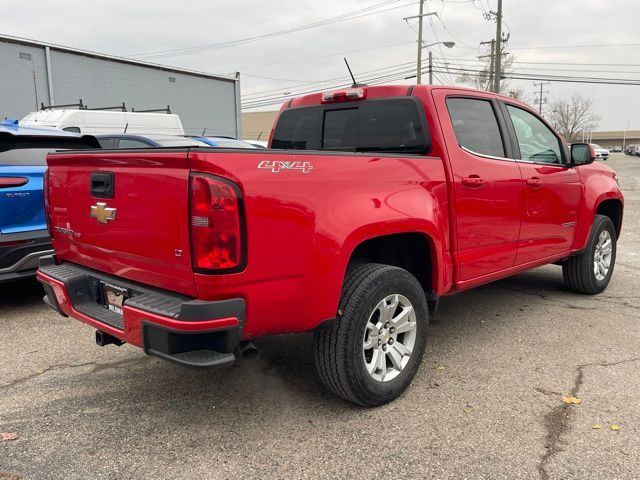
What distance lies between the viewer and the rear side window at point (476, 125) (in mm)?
3844

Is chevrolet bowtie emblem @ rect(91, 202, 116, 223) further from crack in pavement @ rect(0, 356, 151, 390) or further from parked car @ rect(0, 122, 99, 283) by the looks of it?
parked car @ rect(0, 122, 99, 283)

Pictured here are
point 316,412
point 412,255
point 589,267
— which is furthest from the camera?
point 589,267

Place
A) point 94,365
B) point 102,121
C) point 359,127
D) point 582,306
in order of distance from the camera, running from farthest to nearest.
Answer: point 102,121 < point 582,306 < point 359,127 < point 94,365

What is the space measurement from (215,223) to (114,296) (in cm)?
96

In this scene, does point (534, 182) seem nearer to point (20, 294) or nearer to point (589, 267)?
point (589, 267)

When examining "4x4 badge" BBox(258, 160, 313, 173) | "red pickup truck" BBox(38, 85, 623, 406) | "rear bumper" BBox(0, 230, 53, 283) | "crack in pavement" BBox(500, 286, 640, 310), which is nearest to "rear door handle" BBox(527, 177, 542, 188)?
"red pickup truck" BBox(38, 85, 623, 406)

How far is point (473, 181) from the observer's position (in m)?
3.73

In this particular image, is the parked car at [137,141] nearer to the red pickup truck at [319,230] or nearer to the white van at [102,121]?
the red pickup truck at [319,230]

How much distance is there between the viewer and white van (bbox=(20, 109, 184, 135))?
12.2 metres

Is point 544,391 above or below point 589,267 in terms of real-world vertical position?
below

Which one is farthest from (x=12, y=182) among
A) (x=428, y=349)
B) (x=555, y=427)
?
(x=555, y=427)

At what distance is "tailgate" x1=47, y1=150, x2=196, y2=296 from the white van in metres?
9.23

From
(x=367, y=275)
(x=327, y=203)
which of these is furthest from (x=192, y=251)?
(x=367, y=275)

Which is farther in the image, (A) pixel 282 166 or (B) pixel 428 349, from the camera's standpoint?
(B) pixel 428 349
